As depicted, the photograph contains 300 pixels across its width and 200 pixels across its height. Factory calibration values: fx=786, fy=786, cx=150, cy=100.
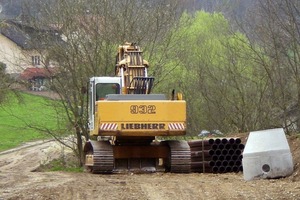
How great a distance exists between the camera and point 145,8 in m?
29.7

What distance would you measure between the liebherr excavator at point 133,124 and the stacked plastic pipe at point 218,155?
4.21 ft

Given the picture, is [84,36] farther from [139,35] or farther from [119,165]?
[119,165]

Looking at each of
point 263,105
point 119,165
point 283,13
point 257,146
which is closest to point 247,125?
point 263,105

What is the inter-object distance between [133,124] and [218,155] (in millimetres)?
3664

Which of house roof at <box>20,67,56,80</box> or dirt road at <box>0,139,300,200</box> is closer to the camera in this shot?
dirt road at <box>0,139,300,200</box>

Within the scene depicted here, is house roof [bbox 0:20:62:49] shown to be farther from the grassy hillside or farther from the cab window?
the cab window

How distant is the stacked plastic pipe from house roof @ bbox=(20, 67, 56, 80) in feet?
25.1

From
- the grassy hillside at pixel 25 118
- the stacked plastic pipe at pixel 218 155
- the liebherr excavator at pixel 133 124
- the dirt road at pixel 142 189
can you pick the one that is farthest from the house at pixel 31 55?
the dirt road at pixel 142 189

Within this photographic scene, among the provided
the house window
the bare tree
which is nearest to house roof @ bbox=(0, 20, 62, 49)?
the house window

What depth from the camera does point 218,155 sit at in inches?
923

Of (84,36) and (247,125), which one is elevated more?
(84,36)

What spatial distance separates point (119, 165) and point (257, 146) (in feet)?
19.2

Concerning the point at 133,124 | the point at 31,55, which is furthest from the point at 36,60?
the point at 133,124

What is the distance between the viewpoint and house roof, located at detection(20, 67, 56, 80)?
95.0 feet
